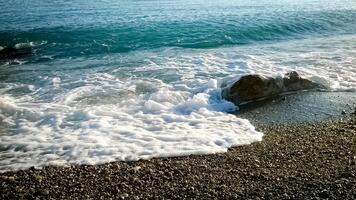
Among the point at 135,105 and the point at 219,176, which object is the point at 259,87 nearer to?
the point at 135,105

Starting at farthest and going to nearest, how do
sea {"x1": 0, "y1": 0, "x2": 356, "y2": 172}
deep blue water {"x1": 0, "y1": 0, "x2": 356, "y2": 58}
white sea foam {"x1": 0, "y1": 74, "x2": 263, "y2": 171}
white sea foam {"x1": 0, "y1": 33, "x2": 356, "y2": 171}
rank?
deep blue water {"x1": 0, "y1": 0, "x2": 356, "y2": 58}, sea {"x1": 0, "y1": 0, "x2": 356, "y2": 172}, white sea foam {"x1": 0, "y1": 33, "x2": 356, "y2": 171}, white sea foam {"x1": 0, "y1": 74, "x2": 263, "y2": 171}

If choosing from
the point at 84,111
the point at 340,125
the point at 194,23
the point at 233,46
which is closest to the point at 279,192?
the point at 340,125

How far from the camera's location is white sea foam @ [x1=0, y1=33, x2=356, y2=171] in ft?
20.9

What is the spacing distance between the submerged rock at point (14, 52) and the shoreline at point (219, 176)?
13316 millimetres

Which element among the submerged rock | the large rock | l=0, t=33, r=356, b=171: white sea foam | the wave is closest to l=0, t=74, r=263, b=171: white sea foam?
l=0, t=33, r=356, b=171: white sea foam

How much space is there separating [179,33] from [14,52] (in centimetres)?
898

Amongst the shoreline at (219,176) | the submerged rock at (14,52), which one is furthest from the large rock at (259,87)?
the submerged rock at (14,52)

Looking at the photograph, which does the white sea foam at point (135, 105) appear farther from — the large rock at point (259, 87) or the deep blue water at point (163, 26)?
the deep blue water at point (163, 26)

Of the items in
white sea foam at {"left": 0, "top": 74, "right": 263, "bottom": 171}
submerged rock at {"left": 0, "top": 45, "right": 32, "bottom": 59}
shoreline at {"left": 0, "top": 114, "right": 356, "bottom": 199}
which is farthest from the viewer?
submerged rock at {"left": 0, "top": 45, "right": 32, "bottom": 59}

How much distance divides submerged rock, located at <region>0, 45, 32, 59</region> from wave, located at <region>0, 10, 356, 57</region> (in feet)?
2.57

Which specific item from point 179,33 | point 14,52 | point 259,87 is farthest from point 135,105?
point 179,33

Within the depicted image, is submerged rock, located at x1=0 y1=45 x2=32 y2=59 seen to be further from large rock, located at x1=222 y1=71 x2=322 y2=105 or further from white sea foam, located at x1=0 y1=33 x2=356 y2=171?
large rock, located at x1=222 y1=71 x2=322 y2=105

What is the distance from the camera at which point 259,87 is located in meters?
9.14

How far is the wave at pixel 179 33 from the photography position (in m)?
18.6
